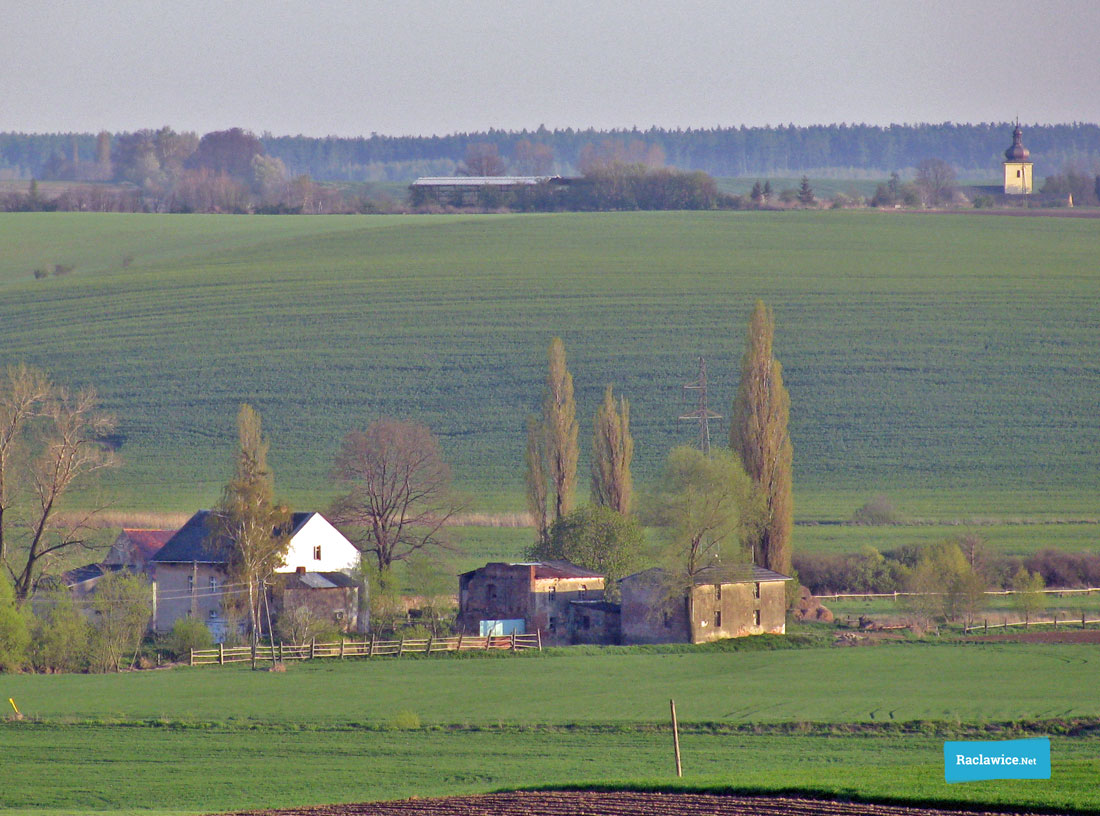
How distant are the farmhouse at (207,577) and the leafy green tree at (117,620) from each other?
3.28m

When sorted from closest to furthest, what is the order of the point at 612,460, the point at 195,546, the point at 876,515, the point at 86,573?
the point at 195,546 → the point at 86,573 → the point at 612,460 → the point at 876,515

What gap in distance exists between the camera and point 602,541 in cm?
5431

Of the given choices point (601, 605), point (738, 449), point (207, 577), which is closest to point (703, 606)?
point (601, 605)

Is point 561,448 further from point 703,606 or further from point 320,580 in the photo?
point 320,580

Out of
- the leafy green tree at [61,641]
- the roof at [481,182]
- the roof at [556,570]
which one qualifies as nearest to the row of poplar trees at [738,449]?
the roof at [556,570]

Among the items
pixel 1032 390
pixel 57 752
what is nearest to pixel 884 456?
pixel 1032 390

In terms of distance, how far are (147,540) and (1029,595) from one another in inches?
1261

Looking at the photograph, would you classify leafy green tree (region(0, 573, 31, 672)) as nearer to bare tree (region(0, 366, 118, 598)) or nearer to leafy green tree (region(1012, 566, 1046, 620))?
bare tree (region(0, 366, 118, 598))

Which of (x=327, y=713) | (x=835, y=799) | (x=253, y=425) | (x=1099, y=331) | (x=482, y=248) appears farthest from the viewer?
(x=482, y=248)

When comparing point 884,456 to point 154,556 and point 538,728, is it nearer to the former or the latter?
point 154,556

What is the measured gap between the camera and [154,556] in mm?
53438

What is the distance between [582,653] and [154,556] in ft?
56.8

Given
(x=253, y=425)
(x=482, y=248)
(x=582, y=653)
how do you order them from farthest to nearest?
(x=482, y=248) < (x=253, y=425) < (x=582, y=653)

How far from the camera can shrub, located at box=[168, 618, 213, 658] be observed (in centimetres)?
4550
